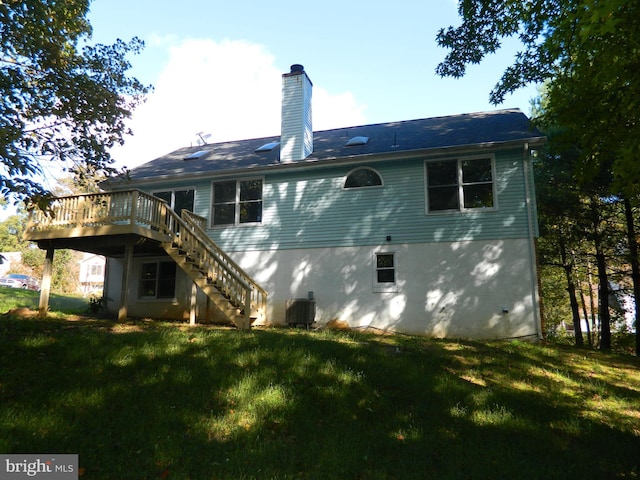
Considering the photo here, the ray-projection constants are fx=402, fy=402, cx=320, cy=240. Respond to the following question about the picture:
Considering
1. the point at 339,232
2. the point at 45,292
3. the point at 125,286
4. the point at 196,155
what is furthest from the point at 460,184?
the point at 45,292

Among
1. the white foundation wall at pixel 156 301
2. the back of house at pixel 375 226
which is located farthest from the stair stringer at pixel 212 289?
the white foundation wall at pixel 156 301

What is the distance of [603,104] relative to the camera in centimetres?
619

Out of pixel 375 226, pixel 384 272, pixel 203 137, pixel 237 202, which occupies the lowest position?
pixel 384 272

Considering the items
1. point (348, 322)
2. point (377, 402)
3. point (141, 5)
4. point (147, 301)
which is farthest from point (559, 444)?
point (147, 301)

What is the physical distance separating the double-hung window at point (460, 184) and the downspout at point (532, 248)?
877 millimetres

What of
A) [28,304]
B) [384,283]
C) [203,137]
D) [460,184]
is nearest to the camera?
[460,184]

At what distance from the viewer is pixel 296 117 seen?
14328mm

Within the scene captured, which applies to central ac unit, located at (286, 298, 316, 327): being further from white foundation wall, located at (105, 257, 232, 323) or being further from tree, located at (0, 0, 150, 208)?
tree, located at (0, 0, 150, 208)

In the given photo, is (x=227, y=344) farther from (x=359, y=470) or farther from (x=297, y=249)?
(x=297, y=249)

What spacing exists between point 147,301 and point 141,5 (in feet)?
30.9

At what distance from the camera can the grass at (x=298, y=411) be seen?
13.3 feet

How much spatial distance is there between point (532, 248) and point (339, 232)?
5.60m

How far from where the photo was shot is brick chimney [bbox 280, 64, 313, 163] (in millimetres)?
14047

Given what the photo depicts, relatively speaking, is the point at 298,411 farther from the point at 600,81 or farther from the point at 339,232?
the point at 339,232
